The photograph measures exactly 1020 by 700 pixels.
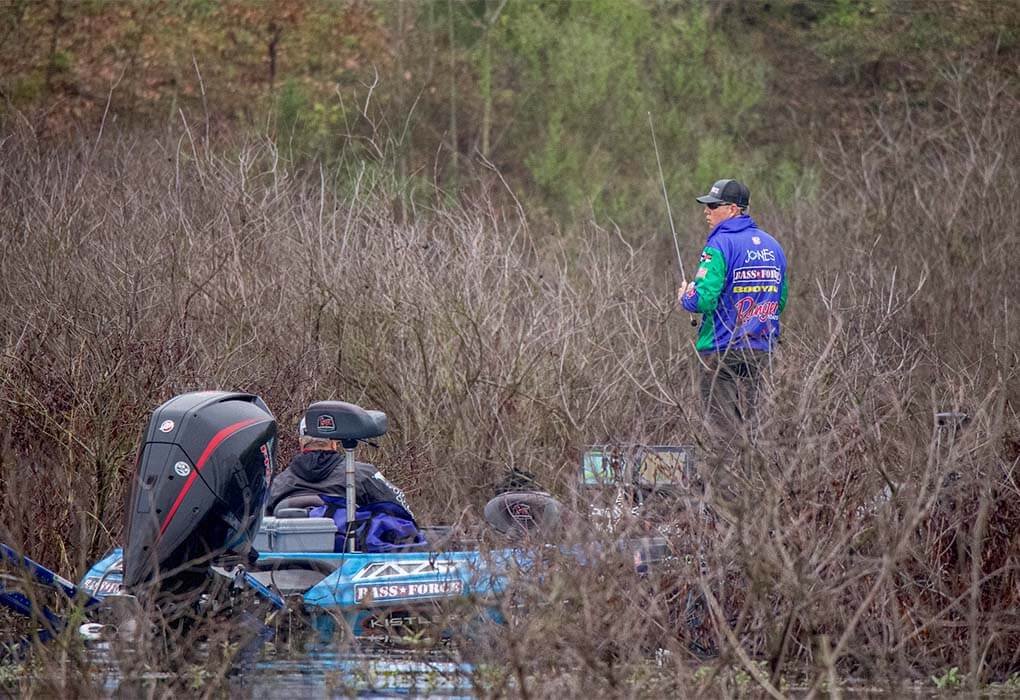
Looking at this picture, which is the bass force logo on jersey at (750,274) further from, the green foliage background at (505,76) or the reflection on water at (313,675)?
the green foliage background at (505,76)

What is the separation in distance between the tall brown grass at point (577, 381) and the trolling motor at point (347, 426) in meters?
1.03

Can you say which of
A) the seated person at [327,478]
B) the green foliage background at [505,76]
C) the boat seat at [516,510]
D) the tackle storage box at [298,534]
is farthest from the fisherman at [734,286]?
the green foliage background at [505,76]

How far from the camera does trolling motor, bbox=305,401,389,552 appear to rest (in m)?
8.15

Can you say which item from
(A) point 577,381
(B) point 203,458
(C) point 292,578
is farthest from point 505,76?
(B) point 203,458

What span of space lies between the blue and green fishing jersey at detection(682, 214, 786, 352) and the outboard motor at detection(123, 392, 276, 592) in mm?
3495

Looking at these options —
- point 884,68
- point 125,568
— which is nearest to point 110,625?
point 125,568

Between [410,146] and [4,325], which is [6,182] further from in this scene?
[410,146]

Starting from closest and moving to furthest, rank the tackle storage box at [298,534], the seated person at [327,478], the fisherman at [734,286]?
the tackle storage box at [298,534]
the seated person at [327,478]
the fisherman at [734,286]

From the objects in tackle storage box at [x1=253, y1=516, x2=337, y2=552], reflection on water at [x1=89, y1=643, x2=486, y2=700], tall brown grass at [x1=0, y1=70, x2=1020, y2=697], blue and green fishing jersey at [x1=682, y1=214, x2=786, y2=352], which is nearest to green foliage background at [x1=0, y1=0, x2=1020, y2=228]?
tall brown grass at [x1=0, y1=70, x2=1020, y2=697]

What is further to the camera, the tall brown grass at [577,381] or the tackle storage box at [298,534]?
the tackle storage box at [298,534]

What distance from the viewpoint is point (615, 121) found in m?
23.5

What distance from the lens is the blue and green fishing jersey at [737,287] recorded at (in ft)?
32.8

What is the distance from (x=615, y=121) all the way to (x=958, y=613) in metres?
16.4

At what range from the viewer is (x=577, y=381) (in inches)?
483
